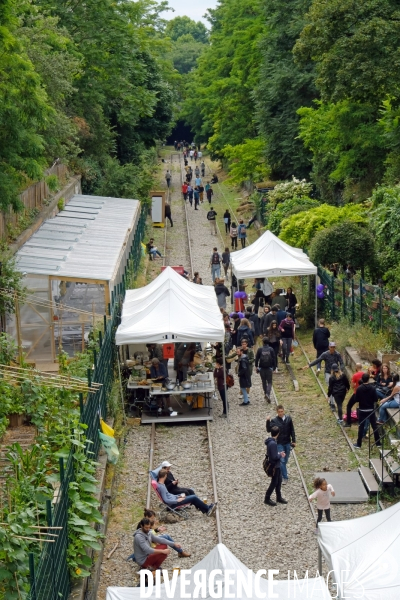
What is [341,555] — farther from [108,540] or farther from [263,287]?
[263,287]

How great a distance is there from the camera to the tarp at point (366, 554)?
32.4 feet

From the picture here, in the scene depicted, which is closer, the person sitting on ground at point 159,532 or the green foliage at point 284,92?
the person sitting on ground at point 159,532

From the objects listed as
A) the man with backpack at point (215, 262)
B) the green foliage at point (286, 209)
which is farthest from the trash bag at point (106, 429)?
the green foliage at point (286, 209)

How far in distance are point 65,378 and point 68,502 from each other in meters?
5.82

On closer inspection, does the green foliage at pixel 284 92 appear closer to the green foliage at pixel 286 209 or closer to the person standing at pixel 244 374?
the green foliage at pixel 286 209

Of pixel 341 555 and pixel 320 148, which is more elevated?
pixel 320 148

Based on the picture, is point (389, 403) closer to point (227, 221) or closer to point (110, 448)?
point (110, 448)

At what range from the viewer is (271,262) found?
84.8 ft

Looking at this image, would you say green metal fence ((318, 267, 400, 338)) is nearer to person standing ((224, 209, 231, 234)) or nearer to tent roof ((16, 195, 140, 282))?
tent roof ((16, 195, 140, 282))

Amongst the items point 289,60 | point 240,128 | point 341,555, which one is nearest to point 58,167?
point 289,60

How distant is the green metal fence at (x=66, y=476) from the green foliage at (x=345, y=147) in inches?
535

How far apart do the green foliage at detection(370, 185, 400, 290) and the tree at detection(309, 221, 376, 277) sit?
0.99ft

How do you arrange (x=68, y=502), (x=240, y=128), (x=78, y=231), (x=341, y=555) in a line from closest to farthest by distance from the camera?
(x=341, y=555) < (x=68, y=502) < (x=78, y=231) < (x=240, y=128)

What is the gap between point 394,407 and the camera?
1712cm
